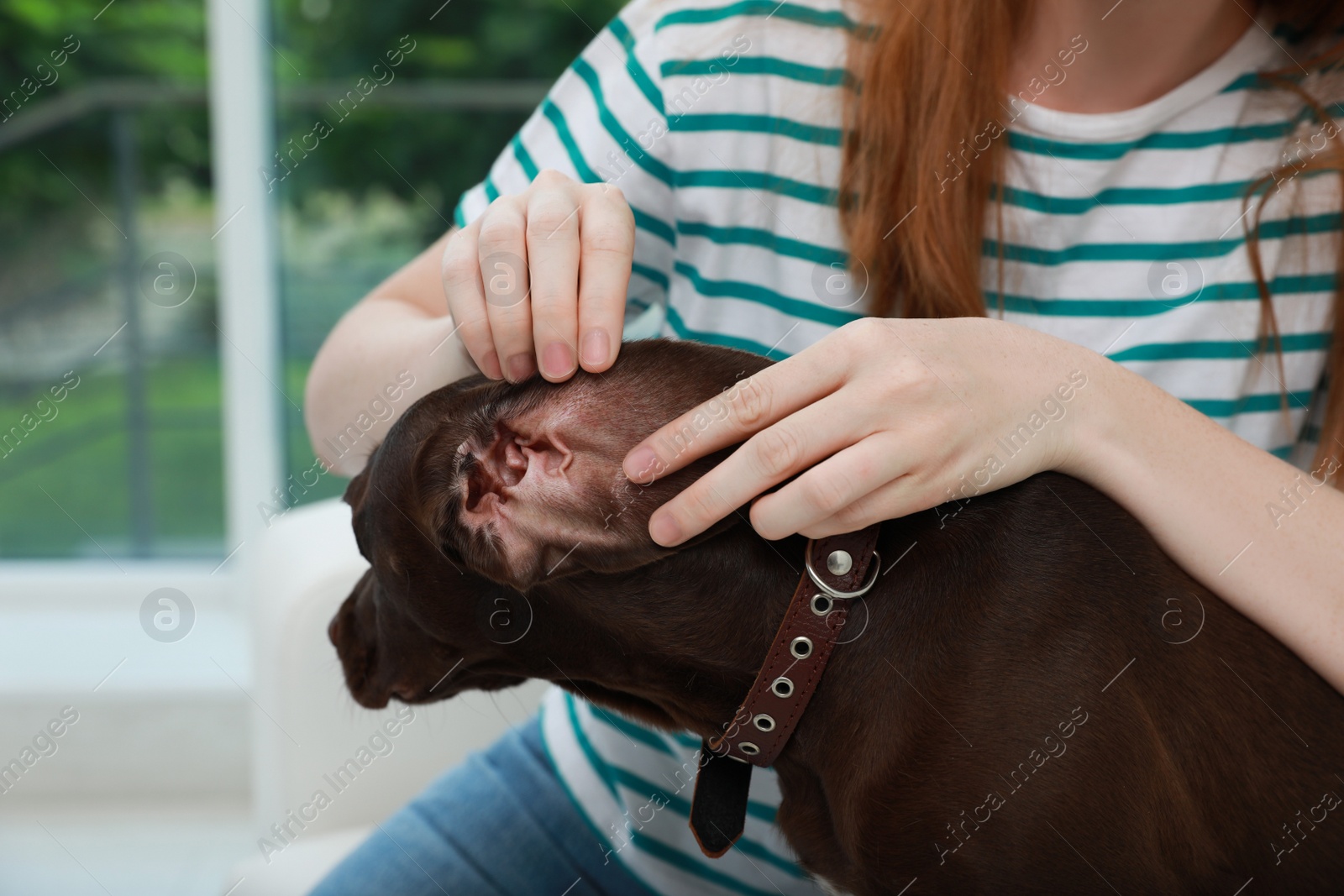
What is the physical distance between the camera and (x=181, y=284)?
251cm

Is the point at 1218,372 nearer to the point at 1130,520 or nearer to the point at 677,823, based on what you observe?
the point at 1130,520

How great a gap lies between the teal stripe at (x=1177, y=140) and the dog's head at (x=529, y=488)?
1.43 ft

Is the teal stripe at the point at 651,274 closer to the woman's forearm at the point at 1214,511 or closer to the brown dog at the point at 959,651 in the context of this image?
the brown dog at the point at 959,651

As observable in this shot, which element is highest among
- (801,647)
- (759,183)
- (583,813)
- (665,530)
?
(759,183)

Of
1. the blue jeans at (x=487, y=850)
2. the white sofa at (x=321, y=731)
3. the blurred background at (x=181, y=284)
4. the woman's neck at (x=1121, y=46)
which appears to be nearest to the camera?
the woman's neck at (x=1121, y=46)

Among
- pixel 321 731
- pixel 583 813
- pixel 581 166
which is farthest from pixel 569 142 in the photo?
pixel 321 731

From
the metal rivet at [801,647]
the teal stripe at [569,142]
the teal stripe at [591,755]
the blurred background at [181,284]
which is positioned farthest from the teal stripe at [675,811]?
the blurred background at [181,284]

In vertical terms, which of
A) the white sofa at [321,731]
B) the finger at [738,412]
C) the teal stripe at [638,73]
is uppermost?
the teal stripe at [638,73]

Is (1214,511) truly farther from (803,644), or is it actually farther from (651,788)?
(651,788)

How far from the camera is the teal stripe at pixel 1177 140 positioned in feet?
3.26

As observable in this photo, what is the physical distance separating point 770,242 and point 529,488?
1.47 feet

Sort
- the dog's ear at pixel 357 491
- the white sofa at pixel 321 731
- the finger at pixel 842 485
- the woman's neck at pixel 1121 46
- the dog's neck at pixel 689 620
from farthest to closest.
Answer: the white sofa at pixel 321 731 → the woman's neck at pixel 1121 46 → the dog's ear at pixel 357 491 → the dog's neck at pixel 689 620 → the finger at pixel 842 485

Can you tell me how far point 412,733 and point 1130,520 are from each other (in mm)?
1027

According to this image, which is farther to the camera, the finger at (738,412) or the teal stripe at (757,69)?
the teal stripe at (757,69)
